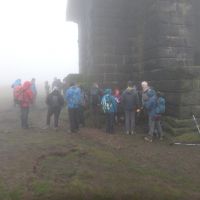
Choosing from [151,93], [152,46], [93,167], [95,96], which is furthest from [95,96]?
[93,167]

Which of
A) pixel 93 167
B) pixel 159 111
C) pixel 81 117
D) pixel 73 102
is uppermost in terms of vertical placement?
pixel 73 102

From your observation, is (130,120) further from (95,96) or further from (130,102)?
(95,96)

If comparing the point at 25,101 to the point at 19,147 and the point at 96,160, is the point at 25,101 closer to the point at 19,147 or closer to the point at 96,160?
the point at 19,147

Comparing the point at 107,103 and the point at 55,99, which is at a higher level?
the point at 55,99

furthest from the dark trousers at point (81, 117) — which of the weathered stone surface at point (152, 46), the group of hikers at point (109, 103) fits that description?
the weathered stone surface at point (152, 46)

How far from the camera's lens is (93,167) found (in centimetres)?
839

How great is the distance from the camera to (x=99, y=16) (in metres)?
14.9

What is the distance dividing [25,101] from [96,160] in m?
4.99

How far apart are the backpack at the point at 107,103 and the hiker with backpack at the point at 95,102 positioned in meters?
0.98

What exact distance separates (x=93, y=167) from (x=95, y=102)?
18.4 feet

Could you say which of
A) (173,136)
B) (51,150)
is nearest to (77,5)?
(173,136)

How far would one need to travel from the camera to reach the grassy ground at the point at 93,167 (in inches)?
272

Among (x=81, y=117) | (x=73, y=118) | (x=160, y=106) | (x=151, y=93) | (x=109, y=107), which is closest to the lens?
(x=160, y=106)

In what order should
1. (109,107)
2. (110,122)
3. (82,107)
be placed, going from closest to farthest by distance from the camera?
(109,107) → (110,122) → (82,107)
